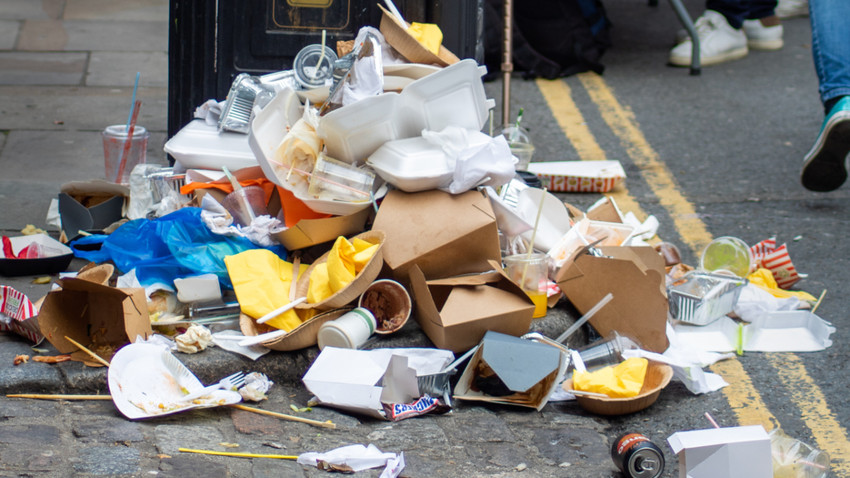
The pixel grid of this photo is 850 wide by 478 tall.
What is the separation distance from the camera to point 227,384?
2.69 metres

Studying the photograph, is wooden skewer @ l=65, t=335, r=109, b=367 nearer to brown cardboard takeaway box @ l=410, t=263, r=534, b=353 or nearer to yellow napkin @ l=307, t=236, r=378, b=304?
yellow napkin @ l=307, t=236, r=378, b=304

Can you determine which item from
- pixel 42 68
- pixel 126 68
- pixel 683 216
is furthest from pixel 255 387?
pixel 42 68

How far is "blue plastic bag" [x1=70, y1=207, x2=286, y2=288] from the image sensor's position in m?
3.05

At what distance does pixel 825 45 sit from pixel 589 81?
2266mm

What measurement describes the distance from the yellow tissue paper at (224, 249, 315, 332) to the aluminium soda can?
105 cm

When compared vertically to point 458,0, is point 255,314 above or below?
below

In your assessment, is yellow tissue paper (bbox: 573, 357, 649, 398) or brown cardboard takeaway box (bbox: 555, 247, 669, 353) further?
brown cardboard takeaway box (bbox: 555, 247, 669, 353)

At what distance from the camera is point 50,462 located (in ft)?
7.04

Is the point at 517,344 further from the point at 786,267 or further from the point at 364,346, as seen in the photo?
the point at 786,267

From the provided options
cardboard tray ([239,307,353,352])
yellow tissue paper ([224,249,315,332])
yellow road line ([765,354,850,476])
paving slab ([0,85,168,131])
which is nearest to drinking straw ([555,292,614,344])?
yellow road line ([765,354,850,476])

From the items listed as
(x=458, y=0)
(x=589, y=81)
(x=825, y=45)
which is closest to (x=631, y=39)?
(x=589, y=81)

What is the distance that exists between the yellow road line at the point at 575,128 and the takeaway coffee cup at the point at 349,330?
183 centimetres

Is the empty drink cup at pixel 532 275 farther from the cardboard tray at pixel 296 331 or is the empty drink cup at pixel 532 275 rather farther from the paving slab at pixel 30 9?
the paving slab at pixel 30 9

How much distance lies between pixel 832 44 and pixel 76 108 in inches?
162
